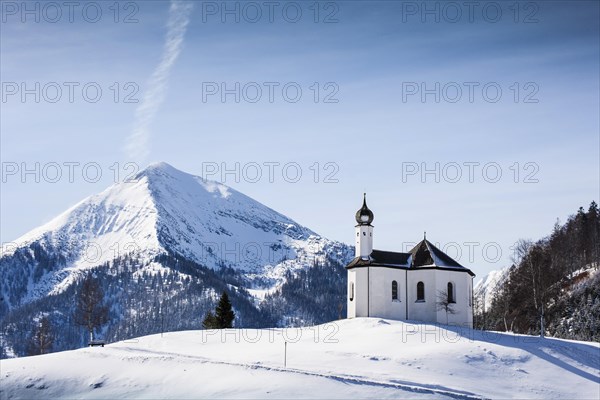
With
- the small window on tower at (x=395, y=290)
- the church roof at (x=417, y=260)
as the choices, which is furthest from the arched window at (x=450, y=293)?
the small window on tower at (x=395, y=290)

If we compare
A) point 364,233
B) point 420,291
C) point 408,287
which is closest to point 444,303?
point 420,291

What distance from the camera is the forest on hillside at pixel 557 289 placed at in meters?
94.9

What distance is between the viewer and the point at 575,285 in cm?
10838

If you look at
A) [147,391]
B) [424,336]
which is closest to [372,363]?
[424,336]

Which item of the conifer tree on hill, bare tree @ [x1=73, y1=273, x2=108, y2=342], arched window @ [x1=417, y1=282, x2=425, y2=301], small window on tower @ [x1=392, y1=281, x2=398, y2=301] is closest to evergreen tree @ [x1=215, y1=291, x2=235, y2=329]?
the conifer tree on hill

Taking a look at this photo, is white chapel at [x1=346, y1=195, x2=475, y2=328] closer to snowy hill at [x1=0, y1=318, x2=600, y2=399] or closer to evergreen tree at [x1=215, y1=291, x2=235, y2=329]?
snowy hill at [x1=0, y1=318, x2=600, y2=399]

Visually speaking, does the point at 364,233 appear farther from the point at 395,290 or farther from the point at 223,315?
the point at 223,315

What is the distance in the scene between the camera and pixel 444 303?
77625 millimetres

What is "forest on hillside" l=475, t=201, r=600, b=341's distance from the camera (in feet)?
311

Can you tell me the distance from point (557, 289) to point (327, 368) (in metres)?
58.6

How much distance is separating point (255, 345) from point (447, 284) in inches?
886

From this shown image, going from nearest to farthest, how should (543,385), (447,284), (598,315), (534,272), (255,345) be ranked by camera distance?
(543,385), (255,345), (447,284), (534,272), (598,315)

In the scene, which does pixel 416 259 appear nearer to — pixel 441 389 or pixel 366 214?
pixel 366 214

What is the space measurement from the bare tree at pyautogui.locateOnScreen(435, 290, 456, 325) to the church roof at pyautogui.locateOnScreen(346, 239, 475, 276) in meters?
2.61
